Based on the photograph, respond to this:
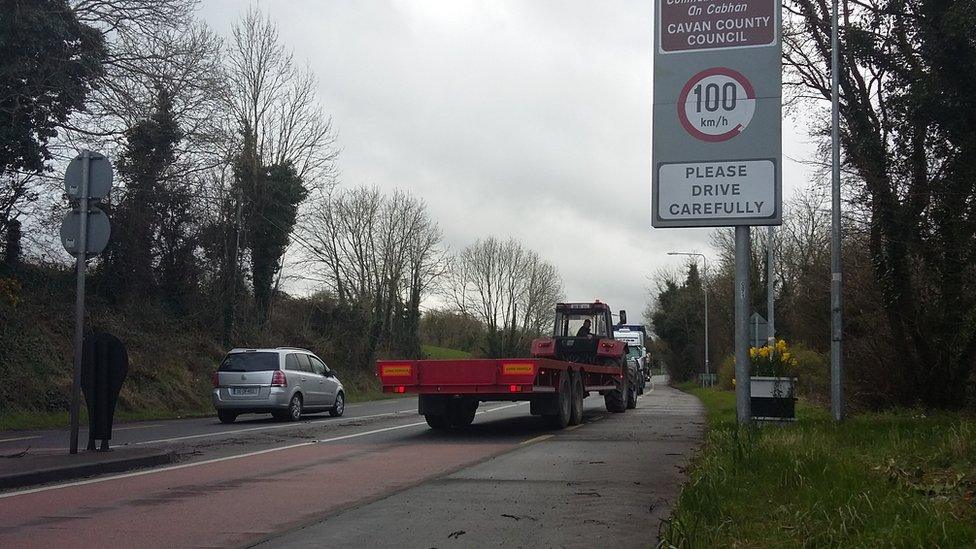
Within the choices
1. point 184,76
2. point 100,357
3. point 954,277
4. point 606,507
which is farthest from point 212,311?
point 606,507

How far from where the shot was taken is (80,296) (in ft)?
38.4

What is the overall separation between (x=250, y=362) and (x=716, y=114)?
511 inches

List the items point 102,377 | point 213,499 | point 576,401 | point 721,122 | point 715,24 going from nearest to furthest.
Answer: point 213,499 < point 715,24 < point 721,122 < point 102,377 < point 576,401

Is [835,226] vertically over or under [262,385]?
over

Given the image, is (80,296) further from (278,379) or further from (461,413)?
(278,379)

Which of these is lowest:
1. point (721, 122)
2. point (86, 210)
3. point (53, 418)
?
point (53, 418)

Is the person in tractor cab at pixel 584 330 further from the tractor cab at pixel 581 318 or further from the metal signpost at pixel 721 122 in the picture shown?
the metal signpost at pixel 721 122

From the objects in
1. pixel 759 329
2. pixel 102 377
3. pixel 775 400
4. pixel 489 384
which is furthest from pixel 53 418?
pixel 759 329

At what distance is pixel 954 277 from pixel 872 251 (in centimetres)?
249

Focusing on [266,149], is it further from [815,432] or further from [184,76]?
[815,432]

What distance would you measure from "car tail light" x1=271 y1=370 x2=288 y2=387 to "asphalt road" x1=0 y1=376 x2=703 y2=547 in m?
5.00

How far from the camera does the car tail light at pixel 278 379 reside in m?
20.9

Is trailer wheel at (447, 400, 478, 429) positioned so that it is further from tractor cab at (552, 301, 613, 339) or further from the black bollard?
the black bollard

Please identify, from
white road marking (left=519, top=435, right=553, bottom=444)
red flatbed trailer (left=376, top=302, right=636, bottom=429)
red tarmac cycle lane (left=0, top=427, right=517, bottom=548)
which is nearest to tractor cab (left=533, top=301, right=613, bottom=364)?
red flatbed trailer (left=376, top=302, right=636, bottom=429)
